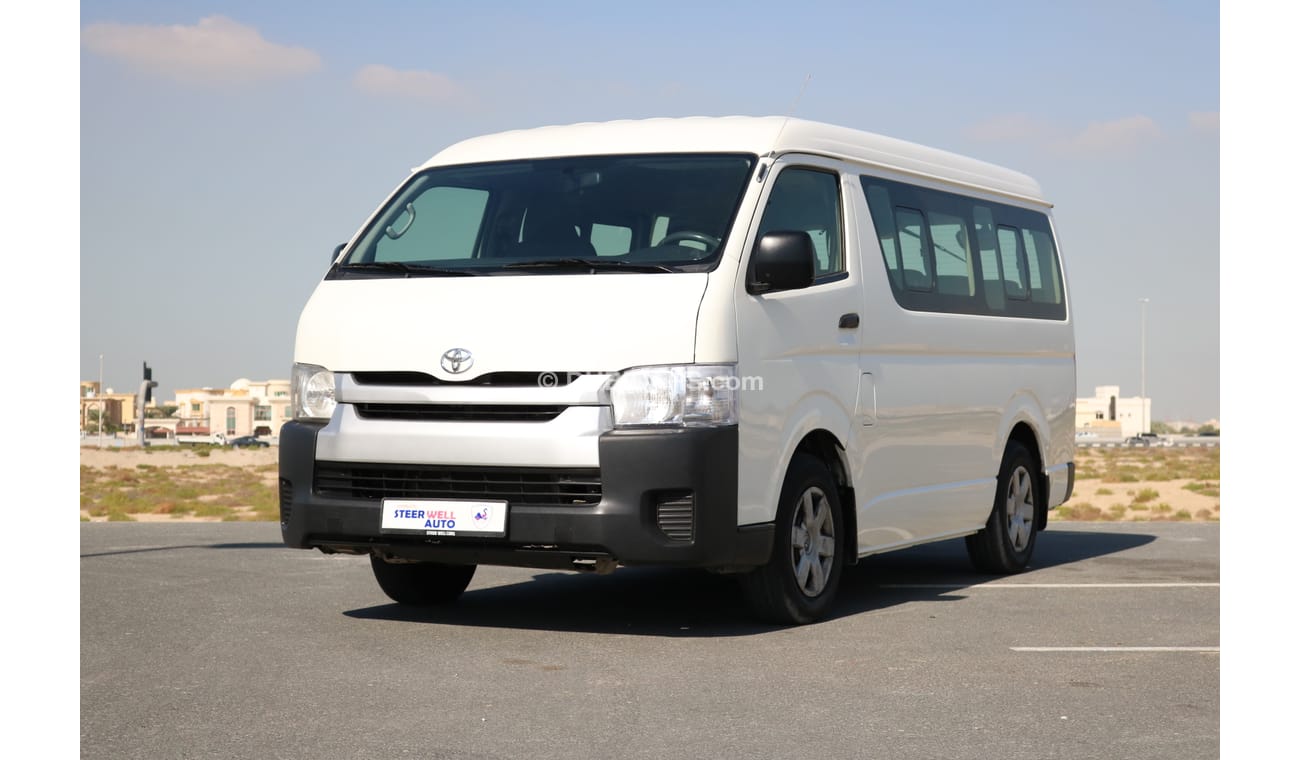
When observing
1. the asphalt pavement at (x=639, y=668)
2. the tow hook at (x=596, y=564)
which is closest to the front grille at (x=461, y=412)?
the tow hook at (x=596, y=564)

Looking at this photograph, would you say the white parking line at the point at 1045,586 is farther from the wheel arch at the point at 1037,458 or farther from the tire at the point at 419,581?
the tire at the point at 419,581

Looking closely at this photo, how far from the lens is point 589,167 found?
28.1ft

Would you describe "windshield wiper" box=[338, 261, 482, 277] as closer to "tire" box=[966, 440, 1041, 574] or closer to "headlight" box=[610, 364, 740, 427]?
"headlight" box=[610, 364, 740, 427]

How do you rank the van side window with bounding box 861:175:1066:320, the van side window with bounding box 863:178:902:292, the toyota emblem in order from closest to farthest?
the toyota emblem < the van side window with bounding box 863:178:902:292 < the van side window with bounding box 861:175:1066:320

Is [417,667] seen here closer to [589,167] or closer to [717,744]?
[717,744]

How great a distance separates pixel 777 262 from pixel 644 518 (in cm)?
146

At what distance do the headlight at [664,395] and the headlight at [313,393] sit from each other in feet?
5.21

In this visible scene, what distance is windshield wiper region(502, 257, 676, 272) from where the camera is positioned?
7.75 m

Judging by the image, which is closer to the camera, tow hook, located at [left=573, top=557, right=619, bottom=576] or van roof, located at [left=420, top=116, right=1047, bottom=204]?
tow hook, located at [left=573, top=557, right=619, bottom=576]

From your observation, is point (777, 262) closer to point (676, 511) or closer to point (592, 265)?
point (592, 265)

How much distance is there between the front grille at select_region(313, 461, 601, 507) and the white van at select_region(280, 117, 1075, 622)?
1 centimetres

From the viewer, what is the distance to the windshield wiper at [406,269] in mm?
8102

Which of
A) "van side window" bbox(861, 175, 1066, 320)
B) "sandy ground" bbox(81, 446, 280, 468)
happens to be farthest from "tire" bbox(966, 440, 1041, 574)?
"sandy ground" bbox(81, 446, 280, 468)
